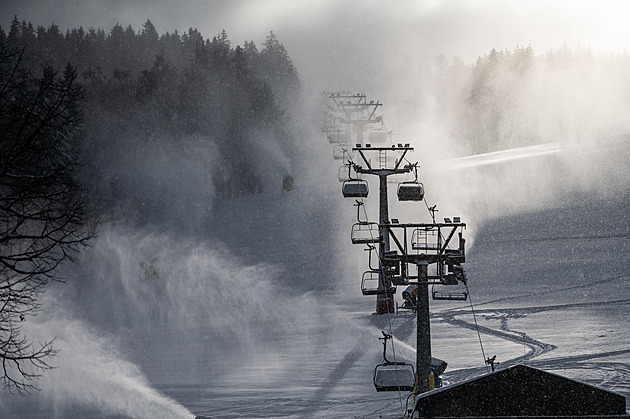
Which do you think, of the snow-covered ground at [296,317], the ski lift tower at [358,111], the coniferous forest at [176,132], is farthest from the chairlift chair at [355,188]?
the coniferous forest at [176,132]

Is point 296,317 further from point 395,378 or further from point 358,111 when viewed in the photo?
point 358,111

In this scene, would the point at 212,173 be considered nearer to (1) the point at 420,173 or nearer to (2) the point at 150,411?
(1) the point at 420,173

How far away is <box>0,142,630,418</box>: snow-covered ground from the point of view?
52.7 ft

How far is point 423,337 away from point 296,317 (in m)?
13.9

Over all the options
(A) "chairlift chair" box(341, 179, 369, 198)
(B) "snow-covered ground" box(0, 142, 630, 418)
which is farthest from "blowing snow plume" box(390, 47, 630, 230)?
(A) "chairlift chair" box(341, 179, 369, 198)

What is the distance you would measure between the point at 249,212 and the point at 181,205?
858 centimetres

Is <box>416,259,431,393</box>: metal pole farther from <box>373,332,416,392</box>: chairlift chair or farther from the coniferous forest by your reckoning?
the coniferous forest

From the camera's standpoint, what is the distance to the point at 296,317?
89.1 ft

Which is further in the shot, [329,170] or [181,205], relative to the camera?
[329,170]

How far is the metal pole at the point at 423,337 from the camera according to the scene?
13461 millimetres

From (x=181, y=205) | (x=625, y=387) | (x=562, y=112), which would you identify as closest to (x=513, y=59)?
(x=562, y=112)

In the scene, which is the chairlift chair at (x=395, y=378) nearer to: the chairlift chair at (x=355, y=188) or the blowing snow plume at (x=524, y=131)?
the chairlift chair at (x=355, y=188)

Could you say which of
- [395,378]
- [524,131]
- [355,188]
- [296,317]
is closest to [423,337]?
[395,378]

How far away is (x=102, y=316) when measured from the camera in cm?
3108
